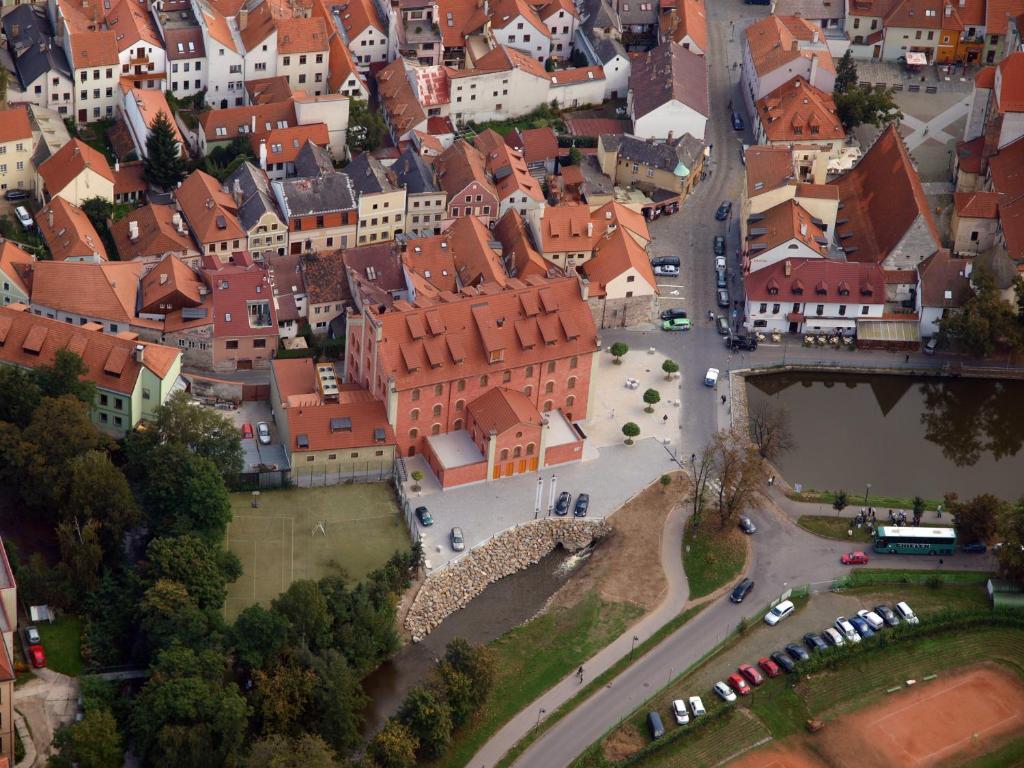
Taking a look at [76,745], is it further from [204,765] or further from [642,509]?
[642,509]

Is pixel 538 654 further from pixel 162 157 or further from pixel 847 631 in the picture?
pixel 162 157

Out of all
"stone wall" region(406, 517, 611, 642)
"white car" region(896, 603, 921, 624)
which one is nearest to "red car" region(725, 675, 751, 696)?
"white car" region(896, 603, 921, 624)

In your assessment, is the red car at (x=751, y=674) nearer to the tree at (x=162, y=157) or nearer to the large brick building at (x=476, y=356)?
the large brick building at (x=476, y=356)

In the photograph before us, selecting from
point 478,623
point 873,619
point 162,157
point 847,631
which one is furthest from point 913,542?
point 162,157

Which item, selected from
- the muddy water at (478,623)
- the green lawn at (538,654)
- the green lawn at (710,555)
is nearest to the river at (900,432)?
the green lawn at (710,555)

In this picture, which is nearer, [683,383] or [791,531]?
[791,531]

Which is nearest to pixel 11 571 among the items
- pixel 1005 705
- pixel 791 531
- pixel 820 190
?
pixel 791 531
